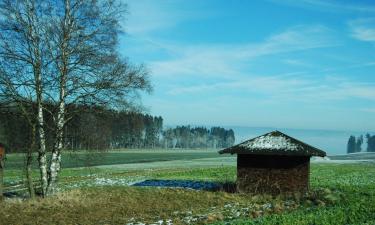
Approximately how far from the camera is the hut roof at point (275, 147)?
26.5 m

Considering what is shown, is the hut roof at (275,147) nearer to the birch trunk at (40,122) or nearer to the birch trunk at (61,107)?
the birch trunk at (61,107)

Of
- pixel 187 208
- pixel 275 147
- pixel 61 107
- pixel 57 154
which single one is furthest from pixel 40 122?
pixel 275 147

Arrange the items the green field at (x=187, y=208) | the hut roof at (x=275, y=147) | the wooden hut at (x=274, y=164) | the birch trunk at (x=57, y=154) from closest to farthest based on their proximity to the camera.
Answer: the green field at (x=187, y=208), the birch trunk at (x=57, y=154), the hut roof at (x=275, y=147), the wooden hut at (x=274, y=164)

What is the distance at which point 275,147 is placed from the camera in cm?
2719

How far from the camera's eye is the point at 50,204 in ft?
69.0

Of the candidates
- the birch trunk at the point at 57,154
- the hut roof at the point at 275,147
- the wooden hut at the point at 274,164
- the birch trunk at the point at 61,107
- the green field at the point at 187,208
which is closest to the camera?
the green field at the point at 187,208

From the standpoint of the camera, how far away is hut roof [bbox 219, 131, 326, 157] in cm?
2647

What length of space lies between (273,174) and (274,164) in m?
0.57

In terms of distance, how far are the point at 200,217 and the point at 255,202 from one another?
613 cm

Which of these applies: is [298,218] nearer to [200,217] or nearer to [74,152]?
[200,217]

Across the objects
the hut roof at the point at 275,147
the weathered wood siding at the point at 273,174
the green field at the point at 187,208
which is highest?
the hut roof at the point at 275,147

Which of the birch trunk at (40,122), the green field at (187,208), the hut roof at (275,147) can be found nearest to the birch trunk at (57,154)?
the birch trunk at (40,122)

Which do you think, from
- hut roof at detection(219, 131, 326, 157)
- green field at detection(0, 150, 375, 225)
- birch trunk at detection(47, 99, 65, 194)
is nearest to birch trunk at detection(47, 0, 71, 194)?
birch trunk at detection(47, 99, 65, 194)

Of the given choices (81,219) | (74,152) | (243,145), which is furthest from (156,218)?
(243,145)
